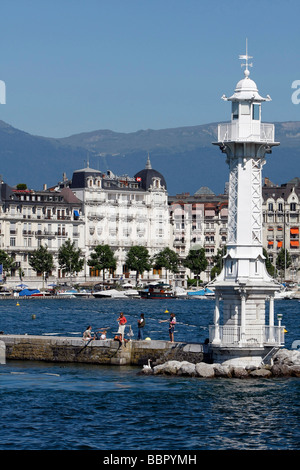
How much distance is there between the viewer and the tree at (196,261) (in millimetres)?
171000

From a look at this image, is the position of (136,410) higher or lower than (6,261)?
lower

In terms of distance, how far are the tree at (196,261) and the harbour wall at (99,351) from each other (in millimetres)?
118428

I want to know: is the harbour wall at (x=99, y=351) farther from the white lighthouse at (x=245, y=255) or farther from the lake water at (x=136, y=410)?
the white lighthouse at (x=245, y=255)

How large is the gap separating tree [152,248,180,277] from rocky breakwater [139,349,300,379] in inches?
4760

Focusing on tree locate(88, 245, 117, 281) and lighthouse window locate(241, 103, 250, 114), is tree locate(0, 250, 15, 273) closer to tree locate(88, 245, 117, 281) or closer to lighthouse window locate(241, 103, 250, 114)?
tree locate(88, 245, 117, 281)

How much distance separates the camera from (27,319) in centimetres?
9000

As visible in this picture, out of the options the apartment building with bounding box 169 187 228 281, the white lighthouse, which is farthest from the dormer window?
the apartment building with bounding box 169 187 228 281

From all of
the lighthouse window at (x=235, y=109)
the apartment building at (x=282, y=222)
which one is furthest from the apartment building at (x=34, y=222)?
the lighthouse window at (x=235, y=109)

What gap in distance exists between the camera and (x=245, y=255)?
152 ft

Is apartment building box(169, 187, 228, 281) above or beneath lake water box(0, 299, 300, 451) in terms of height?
above

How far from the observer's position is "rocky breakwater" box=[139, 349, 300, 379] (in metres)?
44.9

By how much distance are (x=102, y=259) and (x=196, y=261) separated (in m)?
17.3

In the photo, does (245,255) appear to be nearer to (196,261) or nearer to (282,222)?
(196,261)

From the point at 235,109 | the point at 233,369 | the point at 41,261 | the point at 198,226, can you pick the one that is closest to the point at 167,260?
the point at 198,226
